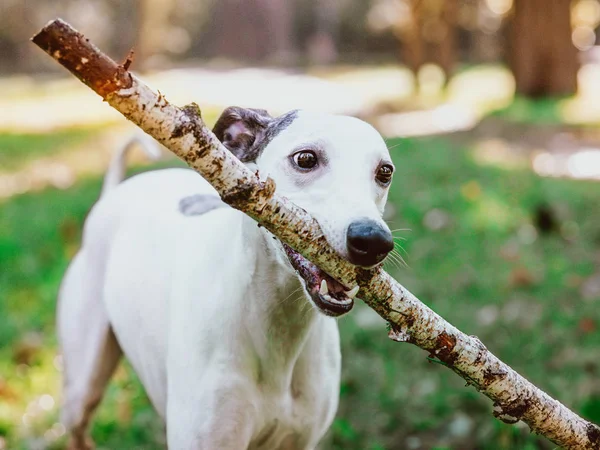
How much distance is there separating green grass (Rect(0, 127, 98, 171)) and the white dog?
24.7 ft

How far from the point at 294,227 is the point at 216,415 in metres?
0.76

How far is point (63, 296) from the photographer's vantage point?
3.76m

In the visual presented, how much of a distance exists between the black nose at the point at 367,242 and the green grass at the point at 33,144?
28.6ft

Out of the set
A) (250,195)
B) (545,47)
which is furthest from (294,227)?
(545,47)

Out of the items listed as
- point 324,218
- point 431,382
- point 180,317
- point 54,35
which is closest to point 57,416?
point 180,317

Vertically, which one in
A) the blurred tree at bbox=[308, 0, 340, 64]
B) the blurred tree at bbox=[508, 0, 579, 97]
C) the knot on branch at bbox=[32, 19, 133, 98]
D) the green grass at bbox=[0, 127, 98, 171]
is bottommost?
the blurred tree at bbox=[308, 0, 340, 64]

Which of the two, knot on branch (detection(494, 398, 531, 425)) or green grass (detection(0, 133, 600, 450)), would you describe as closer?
knot on branch (detection(494, 398, 531, 425))

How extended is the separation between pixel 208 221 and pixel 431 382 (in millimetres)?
1905

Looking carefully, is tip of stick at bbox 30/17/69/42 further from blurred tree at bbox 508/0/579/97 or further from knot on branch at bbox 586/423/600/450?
blurred tree at bbox 508/0/579/97

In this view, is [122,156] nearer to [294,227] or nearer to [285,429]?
[285,429]

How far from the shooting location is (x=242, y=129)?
275 centimetres

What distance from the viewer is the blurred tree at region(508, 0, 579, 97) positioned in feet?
52.7

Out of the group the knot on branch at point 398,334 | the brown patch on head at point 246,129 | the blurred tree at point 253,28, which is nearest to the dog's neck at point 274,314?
the brown patch on head at point 246,129

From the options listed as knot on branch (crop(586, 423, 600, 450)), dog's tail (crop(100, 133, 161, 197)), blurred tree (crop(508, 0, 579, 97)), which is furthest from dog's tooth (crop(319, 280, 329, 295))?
blurred tree (crop(508, 0, 579, 97))
